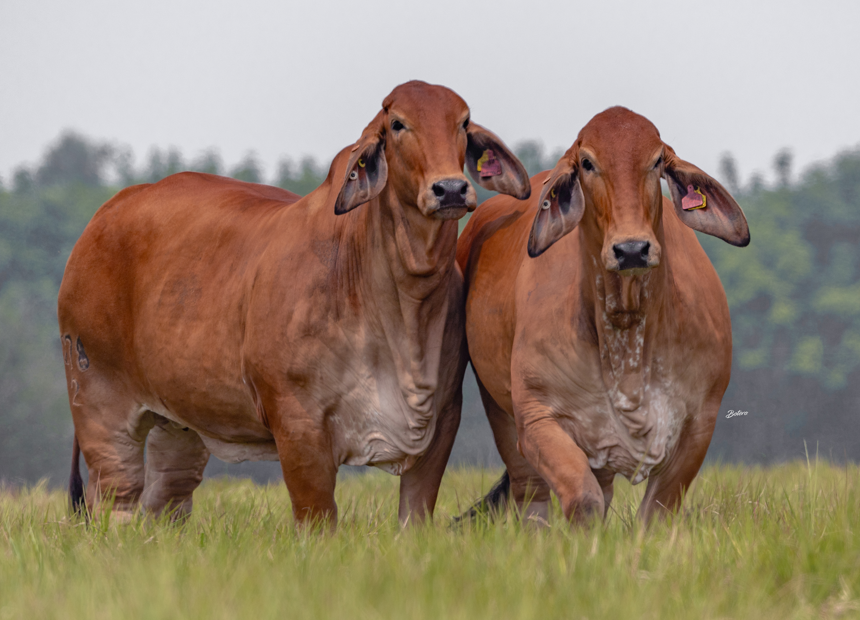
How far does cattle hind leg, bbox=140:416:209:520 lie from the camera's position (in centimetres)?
Answer: 662

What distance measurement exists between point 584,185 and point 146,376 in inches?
114

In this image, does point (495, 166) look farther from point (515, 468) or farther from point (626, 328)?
point (515, 468)

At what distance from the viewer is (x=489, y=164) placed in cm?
511

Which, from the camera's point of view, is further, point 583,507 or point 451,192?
point 451,192

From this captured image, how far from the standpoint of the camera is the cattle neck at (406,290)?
193 inches

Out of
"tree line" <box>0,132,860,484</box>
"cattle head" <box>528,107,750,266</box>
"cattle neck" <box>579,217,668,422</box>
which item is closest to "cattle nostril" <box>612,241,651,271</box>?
"cattle head" <box>528,107,750,266</box>

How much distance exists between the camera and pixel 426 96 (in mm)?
4840

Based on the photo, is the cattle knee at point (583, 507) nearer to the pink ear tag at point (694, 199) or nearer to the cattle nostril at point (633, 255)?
the cattle nostril at point (633, 255)

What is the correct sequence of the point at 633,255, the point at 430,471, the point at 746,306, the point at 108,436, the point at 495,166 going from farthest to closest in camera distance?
1. the point at 746,306
2. the point at 108,436
3. the point at 430,471
4. the point at 495,166
5. the point at 633,255

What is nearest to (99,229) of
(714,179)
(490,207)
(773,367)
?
(490,207)

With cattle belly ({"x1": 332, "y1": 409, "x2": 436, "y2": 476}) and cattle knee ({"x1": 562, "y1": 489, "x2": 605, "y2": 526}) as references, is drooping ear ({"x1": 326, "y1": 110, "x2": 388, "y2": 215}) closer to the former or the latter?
cattle belly ({"x1": 332, "y1": 409, "x2": 436, "y2": 476})

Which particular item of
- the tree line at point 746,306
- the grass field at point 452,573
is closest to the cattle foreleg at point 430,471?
the grass field at point 452,573

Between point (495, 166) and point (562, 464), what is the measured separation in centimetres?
168

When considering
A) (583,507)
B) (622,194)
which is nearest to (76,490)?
(583,507)
